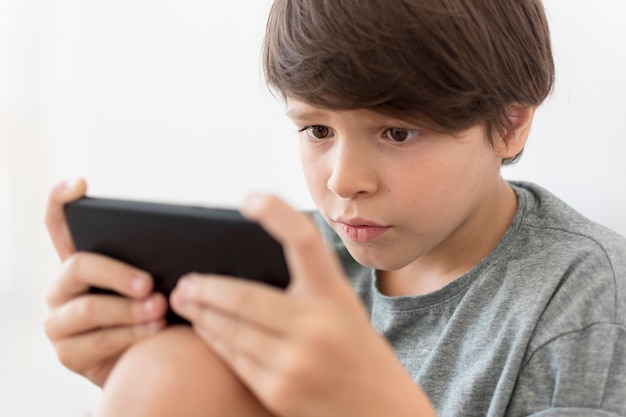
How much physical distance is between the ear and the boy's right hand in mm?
437

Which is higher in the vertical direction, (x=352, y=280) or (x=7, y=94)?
(x=7, y=94)

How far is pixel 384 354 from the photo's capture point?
548mm

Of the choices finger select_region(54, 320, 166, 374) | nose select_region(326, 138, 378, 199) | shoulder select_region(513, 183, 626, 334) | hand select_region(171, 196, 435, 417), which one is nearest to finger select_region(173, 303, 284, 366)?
hand select_region(171, 196, 435, 417)

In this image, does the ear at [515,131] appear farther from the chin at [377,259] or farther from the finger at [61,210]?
the finger at [61,210]

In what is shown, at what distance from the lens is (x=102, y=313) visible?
2.24 feet

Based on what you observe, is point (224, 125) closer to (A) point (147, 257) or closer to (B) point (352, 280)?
(B) point (352, 280)

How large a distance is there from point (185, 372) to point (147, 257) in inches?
4.1

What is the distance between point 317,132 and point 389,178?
11 centimetres

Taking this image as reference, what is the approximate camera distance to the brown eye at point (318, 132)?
86 centimetres

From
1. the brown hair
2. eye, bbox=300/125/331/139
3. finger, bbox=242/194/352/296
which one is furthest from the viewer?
eye, bbox=300/125/331/139

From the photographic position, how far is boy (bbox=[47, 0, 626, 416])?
0.58m

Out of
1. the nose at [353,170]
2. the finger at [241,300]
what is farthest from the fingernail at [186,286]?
the nose at [353,170]

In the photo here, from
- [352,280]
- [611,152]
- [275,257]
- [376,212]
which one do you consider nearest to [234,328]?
[275,257]

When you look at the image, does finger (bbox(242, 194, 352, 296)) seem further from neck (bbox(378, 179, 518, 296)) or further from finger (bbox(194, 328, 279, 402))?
neck (bbox(378, 179, 518, 296))
